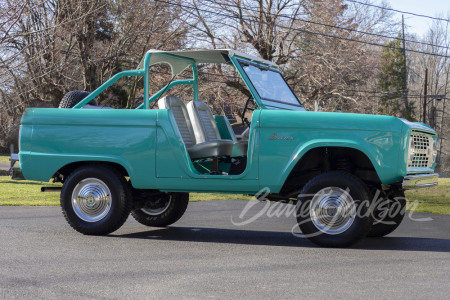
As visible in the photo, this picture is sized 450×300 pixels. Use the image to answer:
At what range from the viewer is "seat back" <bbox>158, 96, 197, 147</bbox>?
7.91 m

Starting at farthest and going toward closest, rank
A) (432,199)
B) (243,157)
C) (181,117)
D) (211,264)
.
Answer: (432,199)
(181,117)
(243,157)
(211,264)

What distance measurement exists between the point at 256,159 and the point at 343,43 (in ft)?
61.4

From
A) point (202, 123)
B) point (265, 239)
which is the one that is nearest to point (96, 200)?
point (202, 123)

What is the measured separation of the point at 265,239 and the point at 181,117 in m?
2.00

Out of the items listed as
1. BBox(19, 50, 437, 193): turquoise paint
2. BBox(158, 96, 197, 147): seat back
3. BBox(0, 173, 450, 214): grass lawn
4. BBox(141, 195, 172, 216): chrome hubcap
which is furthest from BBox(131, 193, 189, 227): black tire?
BBox(0, 173, 450, 214): grass lawn

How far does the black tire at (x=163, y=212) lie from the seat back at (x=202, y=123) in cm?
94

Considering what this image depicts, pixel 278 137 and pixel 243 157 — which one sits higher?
pixel 278 137

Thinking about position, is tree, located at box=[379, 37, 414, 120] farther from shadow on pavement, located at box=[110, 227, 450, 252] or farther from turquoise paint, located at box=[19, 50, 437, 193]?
turquoise paint, located at box=[19, 50, 437, 193]

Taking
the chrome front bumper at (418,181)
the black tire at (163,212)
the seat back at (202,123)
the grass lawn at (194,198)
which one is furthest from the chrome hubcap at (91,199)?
the grass lawn at (194,198)

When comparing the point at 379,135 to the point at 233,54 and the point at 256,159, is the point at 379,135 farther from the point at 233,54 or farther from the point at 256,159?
the point at 233,54

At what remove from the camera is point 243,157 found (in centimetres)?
766

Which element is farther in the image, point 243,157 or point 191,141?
point 191,141

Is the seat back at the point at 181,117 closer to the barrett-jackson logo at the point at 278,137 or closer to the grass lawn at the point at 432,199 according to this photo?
the barrett-jackson logo at the point at 278,137

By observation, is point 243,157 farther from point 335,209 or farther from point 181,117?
point 335,209
